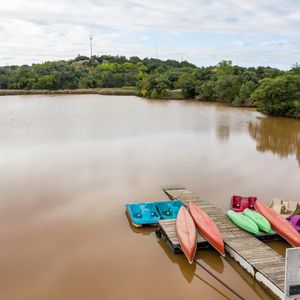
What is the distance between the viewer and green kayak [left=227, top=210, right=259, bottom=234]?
12.1 m

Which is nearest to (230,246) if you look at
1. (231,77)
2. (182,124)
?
(182,124)

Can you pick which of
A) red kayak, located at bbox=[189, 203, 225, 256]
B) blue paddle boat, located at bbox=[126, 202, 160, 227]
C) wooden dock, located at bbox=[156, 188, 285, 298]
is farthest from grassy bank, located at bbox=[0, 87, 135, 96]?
red kayak, located at bbox=[189, 203, 225, 256]

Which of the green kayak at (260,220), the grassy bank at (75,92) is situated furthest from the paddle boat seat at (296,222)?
the grassy bank at (75,92)

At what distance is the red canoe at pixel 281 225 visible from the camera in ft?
38.0

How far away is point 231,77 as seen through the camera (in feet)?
166

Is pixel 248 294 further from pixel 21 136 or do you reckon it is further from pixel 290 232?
pixel 21 136

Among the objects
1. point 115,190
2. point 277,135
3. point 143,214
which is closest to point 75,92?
point 277,135

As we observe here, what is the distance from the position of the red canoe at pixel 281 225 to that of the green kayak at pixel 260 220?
0.23 metres

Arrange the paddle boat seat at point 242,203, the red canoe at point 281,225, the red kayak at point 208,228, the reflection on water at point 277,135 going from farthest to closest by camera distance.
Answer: the reflection on water at point 277,135 < the paddle boat seat at point 242,203 < the red canoe at point 281,225 < the red kayak at point 208,228

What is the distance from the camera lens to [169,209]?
14039mm

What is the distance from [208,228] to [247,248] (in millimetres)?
1349

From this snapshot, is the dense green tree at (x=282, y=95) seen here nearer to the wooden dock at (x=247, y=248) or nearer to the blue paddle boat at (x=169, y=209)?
the blue paddle boat at (x=169, y=209)

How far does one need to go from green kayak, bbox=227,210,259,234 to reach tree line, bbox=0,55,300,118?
26.2 meters

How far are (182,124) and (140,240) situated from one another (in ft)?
75.5
